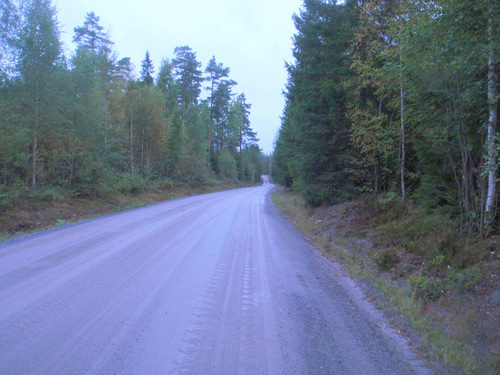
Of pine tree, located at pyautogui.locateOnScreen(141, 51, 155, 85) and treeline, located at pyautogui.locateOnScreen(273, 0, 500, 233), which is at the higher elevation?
pine tree, located at pyautogui.locateOnScreen(141, 51, 155, 85)

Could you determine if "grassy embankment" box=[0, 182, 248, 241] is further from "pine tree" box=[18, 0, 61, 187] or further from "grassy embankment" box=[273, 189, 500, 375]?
"grassy embankment" box=[273, 189, 500, 375]

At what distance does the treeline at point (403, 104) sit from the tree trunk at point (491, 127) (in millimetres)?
19

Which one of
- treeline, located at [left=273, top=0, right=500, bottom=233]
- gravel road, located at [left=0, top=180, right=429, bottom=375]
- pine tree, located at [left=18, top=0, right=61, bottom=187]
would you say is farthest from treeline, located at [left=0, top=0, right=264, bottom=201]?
treeline, located at [left=273, top=0, right=500, bottom=233]

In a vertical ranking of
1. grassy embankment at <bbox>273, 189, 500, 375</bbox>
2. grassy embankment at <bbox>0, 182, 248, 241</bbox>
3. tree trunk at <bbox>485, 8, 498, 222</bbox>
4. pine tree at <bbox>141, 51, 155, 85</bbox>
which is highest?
pine tree at <bbox>141, 51, 155, 85</bbox>

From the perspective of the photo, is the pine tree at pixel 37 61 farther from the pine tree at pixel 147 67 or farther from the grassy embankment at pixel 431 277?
the pine tree at pixel 147 67

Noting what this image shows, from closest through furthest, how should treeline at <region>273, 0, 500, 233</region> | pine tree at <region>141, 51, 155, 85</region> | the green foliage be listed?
treeline at <region>273, 0, 500, 233</region> < the green foliage < pine tree at <region>141, 51, 155, 85</region>

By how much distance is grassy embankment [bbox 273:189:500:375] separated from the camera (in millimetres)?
3812

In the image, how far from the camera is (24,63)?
14734mm

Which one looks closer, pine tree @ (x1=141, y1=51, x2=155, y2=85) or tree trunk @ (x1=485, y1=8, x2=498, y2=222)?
tree trunk @ (x1=485, y1=8, x2=498, y2=222)

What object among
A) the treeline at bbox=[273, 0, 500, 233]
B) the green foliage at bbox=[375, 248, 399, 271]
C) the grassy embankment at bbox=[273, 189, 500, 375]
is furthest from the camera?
the green foliage at bbox=[375, 248, 399, 271]

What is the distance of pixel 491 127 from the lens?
245 inches

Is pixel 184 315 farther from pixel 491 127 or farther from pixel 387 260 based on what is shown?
pixel 491 127

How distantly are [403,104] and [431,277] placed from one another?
6.81 metres

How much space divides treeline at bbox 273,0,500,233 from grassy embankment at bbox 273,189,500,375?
66 centimetres
